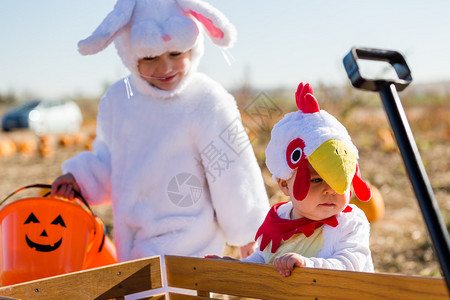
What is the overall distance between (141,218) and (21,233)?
1.67 ft

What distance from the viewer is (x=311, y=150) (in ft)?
5.37

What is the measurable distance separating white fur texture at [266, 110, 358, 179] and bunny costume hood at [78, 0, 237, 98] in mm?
744

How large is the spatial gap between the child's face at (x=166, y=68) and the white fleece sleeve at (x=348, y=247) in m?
1.05

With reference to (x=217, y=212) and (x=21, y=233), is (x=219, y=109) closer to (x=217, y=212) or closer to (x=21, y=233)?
(x=217, y=212)

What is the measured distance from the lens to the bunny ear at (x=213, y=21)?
7.69ft

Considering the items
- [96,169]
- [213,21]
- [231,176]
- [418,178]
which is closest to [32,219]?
[96,169]

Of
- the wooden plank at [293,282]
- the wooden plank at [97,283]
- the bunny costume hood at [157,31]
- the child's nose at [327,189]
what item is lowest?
the wooden plank at [293,282]

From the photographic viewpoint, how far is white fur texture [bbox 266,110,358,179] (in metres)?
1.66

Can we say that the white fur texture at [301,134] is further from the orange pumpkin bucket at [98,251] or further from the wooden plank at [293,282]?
the orange pumpkin bucket at [98,251]

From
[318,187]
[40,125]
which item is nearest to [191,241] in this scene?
[318,187]

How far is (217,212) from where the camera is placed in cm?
238

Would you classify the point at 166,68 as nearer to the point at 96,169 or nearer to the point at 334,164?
the point at 96,169

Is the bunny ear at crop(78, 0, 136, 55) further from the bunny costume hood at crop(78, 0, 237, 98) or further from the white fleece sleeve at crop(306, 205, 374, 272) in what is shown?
the white fleece sleeve at crop(306, 205, 374, 272)

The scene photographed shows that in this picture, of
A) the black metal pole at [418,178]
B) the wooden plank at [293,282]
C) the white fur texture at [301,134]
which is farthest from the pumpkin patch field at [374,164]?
the wooden plank at [293,282]
